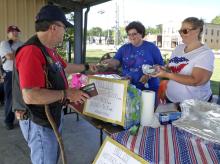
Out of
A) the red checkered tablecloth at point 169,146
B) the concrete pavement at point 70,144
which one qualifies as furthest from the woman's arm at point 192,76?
the concrete pavement at point 70,144

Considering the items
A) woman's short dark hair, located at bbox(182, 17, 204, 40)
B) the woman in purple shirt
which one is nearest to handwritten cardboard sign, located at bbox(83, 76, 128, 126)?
woman's short dark hair, located at bbox(182, 17, 204, 40)

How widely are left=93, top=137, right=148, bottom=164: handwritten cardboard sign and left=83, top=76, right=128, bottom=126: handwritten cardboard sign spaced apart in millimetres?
180

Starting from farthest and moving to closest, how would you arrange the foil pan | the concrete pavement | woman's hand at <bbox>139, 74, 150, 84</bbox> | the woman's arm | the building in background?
1. the building in background
2. the concrete pavement
3. woman's hand at <bbox>139, 74, 150, 84</bbox>
4. the woman's arm
5. the foil pan

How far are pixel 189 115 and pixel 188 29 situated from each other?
707 millimetres

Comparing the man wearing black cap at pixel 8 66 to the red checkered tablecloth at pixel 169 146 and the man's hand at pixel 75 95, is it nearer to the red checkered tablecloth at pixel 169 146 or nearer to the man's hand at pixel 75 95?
the man's hand at pixel 75 95

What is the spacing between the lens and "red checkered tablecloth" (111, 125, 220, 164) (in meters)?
1.16

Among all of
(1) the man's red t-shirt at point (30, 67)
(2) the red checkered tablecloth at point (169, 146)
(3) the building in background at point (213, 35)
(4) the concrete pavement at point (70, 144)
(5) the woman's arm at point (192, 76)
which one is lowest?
(4) the concrete pavement at point (70, 144)

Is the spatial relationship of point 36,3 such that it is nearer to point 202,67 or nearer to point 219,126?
point 202,67

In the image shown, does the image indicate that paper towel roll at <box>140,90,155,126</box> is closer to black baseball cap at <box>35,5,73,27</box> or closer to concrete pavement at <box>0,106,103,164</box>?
black baseball cap at <box>35,5,73,27</box>

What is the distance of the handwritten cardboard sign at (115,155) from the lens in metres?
1.21

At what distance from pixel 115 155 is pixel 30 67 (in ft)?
2.00

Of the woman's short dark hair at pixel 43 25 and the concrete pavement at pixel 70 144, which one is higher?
the woman's short dark hair at pixel 43 25

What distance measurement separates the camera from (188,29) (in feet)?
6.39

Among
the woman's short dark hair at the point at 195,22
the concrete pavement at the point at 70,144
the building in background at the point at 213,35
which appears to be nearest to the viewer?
the woman's short dark hair at the point at 195,22
